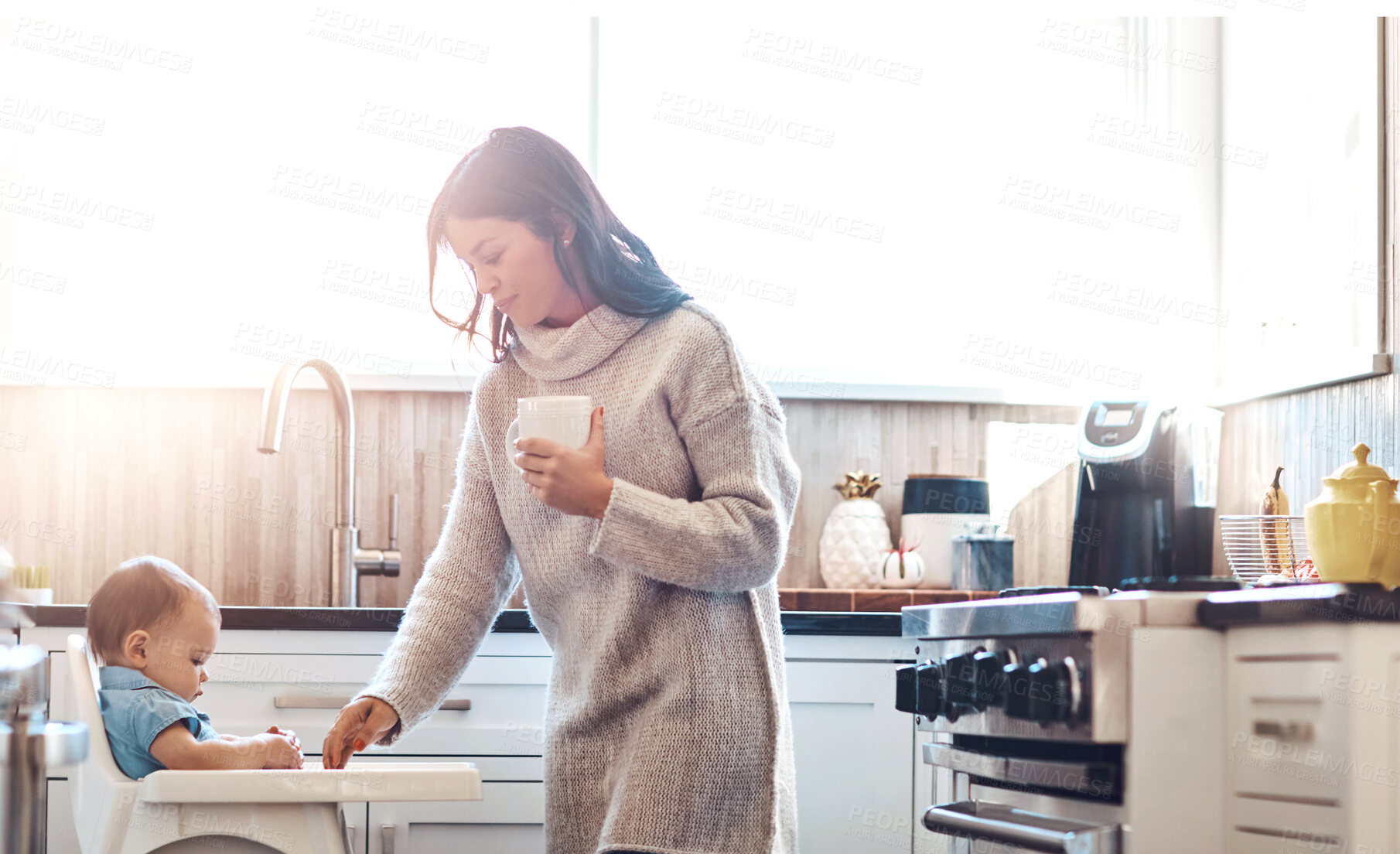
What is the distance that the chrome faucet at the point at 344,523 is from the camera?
2465 mm

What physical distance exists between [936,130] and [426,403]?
49.9 inches

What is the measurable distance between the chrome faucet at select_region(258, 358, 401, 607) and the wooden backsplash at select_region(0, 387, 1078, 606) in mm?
100

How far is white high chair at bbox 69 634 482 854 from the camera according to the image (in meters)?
1.09

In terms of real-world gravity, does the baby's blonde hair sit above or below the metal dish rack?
below

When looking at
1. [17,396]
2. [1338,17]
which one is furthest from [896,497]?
[17,396]

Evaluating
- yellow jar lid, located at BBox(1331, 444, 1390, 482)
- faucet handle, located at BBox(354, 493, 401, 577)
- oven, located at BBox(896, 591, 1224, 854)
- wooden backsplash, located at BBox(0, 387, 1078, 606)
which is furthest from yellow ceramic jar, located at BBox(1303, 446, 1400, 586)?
faucet handle, located at BBox(354, 493, 401, 577)

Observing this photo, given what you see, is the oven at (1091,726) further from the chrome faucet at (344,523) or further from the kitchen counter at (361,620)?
the chrome faucet at (344,523)

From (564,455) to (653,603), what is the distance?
20cm

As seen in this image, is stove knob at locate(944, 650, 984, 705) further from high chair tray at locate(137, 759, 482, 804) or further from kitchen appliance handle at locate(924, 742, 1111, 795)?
high chair tray at locate(137, 759, 482, 804)

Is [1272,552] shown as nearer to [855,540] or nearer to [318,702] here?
[855,540]

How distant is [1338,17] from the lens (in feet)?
6.95

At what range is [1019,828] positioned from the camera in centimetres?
134

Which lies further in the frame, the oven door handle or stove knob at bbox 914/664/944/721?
stove knob at bbox 914/664/944/721

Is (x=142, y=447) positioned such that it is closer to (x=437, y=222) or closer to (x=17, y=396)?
(x=17, y=396)
